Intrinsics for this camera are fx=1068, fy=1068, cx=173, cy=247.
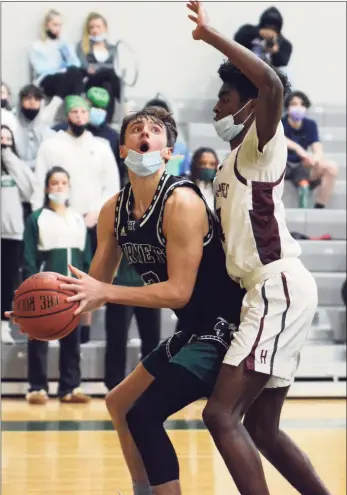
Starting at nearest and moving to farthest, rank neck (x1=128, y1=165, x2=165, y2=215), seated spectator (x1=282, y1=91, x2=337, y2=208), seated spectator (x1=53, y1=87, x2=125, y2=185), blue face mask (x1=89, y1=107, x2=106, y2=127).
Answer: neck (x1=128, y1=165, x2=165, y2=215) < seated spectator (x1=53, y1=87, x2=125, y2=185) < blue face mask (x1=89, y1=107, x2=106, y2=127) < seated spectator (x1=282, y1=91, x2=337, y2=208)

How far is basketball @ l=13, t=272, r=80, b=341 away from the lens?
140 inches

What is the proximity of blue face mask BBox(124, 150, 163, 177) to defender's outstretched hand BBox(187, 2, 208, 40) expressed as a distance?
20.2 inches

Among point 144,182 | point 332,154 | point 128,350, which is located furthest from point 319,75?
point 144,182

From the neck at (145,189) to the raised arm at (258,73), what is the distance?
1.61 ft

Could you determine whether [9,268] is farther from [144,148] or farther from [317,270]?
[144,148]

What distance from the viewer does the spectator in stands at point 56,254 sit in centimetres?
752

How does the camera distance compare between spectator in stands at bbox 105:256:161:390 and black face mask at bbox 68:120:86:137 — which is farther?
black face mask at bbox 68:120:86:137

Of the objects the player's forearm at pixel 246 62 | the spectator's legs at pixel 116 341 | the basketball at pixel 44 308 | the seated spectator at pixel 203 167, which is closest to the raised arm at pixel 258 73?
the player's forearm at pixel 246 62

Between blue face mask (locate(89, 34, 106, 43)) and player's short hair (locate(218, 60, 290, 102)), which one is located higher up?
blue face mask (locate(89, 34, 106, 43))

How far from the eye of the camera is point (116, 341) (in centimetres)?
764

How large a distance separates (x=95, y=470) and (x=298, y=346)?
2.10 m

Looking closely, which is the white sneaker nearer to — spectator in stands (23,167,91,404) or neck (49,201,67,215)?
spectator in stands (23,167,91,404)

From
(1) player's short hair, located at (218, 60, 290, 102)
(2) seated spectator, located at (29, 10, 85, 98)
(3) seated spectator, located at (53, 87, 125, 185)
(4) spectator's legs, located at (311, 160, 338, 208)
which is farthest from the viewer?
(4) spectator's legs, located at (311, 160, 338, 208)

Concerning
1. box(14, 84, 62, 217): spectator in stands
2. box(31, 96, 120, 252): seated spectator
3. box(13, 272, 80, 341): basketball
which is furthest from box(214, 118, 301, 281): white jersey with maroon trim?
box(14, 84, 62, 217): spectator in stands
